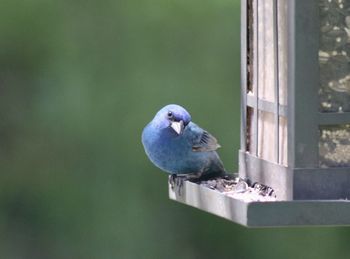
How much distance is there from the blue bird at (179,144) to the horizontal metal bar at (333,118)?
106cm

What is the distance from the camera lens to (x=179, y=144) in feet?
20.7

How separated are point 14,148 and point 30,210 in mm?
442

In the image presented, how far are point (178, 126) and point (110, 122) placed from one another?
3601 mm

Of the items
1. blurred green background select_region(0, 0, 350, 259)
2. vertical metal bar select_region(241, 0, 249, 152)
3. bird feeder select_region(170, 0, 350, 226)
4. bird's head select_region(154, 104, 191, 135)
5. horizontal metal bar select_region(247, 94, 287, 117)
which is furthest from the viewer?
blurred green background select_region(0, 0, 350, 259)

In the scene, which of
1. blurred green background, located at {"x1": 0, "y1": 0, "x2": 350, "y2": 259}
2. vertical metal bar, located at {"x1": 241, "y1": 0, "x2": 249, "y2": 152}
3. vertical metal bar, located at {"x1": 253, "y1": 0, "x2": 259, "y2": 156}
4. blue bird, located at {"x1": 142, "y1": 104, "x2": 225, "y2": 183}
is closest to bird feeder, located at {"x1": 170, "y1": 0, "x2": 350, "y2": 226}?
vertical metal bar, located at {"x1": 253, "y1": 0, "x2": 259, "y2": 156}

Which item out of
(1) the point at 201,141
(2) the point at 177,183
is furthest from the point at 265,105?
(1) the point at 201,141

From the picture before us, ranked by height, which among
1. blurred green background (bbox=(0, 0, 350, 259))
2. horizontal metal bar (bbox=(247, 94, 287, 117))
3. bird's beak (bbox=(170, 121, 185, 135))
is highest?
horizontal metal bar (bbox=(247, 94, 287, 117))

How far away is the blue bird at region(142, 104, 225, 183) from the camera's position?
20.4ft

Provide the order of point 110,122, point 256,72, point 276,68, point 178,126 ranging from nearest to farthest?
point 276,68 → point 256,72 → point 178,126 → point 110,122

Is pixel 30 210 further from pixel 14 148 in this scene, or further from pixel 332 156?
pixel 332 156

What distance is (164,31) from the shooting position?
979 cm

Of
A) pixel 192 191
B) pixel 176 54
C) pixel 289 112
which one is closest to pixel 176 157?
pixel 192 191

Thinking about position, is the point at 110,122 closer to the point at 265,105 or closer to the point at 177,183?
the point at 177,183

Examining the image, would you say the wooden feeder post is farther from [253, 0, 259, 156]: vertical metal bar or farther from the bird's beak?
the bird's beak
